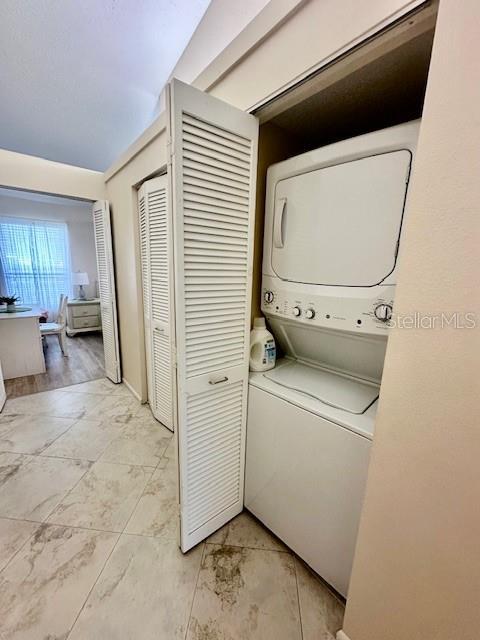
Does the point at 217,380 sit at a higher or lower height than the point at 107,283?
lower

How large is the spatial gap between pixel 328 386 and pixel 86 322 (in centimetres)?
528

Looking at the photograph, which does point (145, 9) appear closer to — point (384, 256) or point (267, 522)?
point (384, 256)

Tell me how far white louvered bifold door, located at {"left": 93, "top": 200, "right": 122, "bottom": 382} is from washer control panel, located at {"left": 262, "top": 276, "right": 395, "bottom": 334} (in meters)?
2.16

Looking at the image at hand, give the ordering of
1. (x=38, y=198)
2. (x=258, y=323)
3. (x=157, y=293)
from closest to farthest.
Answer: (x=258, y=323)
(x=157, y=293)
(x=38, y=198)

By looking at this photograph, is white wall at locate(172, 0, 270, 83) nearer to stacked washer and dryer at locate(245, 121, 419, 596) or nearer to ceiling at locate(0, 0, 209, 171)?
ceiling at locate(0, 0, 209, 171)

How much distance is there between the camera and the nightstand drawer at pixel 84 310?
16.5ft

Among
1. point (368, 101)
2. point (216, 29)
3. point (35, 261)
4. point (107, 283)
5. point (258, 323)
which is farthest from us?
point (35, 261)

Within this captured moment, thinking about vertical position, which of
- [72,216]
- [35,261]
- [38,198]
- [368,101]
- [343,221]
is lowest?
[35,261]

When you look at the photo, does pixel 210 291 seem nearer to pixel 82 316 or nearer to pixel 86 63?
pixel 86 63

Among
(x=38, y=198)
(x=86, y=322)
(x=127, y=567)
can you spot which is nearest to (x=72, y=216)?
(x=38, y=198)

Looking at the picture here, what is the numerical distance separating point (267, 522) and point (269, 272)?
132cm

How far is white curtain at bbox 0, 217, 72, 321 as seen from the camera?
475cm

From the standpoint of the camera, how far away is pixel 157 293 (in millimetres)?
2039

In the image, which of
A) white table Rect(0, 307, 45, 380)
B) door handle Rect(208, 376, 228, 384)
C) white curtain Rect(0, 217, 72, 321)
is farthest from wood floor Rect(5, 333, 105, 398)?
door handle Rect(208, 376, 228, 384)
